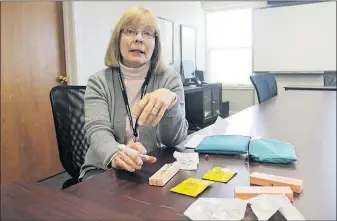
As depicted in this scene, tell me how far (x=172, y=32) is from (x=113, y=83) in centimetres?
310

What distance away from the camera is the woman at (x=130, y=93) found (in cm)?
96

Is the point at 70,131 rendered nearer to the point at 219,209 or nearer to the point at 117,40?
the point at 117,40

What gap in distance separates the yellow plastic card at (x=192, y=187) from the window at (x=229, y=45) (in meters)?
4.20

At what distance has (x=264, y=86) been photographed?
8.20 ft

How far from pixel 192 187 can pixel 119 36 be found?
70cm

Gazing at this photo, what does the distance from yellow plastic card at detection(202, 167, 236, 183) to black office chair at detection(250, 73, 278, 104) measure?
1571 mm

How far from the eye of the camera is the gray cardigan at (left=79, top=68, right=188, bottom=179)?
95cm

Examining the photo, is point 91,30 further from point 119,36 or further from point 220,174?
point 220,174

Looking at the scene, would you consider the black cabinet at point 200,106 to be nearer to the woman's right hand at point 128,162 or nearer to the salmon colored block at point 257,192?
the woman's right hand at point 128,162

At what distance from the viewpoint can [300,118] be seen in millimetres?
1280

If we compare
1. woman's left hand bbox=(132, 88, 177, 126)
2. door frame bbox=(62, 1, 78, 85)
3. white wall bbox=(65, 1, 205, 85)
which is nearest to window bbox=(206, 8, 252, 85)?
white wall bbox=(65, 1, 205, 85)

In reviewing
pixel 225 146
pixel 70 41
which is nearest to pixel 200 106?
pixel 70 41

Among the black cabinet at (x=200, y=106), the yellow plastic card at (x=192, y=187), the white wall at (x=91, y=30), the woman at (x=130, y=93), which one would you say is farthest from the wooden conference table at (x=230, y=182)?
the black cabinet at (x=200, y=106)

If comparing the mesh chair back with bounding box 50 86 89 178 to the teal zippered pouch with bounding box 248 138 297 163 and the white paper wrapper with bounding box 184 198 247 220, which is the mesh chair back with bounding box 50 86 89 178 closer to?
the teal zippered pouch with bounding box 248 138 297 163
